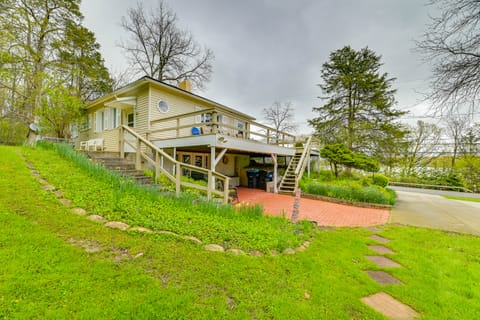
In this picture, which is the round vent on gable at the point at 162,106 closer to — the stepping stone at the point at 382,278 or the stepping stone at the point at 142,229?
the stepping stone at the point at 142,229

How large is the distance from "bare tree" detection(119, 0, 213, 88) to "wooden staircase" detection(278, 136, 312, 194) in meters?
11.3

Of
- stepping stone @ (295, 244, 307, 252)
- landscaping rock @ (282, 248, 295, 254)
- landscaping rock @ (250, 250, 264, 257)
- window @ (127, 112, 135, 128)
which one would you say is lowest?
stepping stone @ (295, 244, 307, 252)

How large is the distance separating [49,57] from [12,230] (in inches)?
615

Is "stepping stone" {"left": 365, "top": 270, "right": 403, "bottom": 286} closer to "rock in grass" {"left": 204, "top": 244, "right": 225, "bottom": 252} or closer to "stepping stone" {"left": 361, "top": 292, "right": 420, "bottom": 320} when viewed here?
"stepping stone" {"left": 361, "top": 292, "right": 420, "bottom": 320}

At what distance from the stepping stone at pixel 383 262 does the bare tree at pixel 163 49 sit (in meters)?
18.4

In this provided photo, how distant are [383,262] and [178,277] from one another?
11.9 ft

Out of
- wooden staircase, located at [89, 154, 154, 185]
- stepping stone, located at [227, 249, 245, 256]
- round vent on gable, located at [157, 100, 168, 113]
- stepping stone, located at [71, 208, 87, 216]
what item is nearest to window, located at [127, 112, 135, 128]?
round vent on gable, located at [157, 100, 168, 113]

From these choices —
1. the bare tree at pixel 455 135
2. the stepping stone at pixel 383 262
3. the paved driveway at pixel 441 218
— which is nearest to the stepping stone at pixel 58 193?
the stepping stone at pixel 383 262

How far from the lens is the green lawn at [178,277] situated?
1.89 metres

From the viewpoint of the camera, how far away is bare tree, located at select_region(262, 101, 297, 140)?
Answer: 2556 centimetres

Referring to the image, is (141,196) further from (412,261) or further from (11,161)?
(412,261)

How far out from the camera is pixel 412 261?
3.62 meters

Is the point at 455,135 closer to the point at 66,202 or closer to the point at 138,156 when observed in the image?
the point at 138,156

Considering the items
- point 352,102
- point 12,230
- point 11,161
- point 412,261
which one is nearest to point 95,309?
point 12,230
